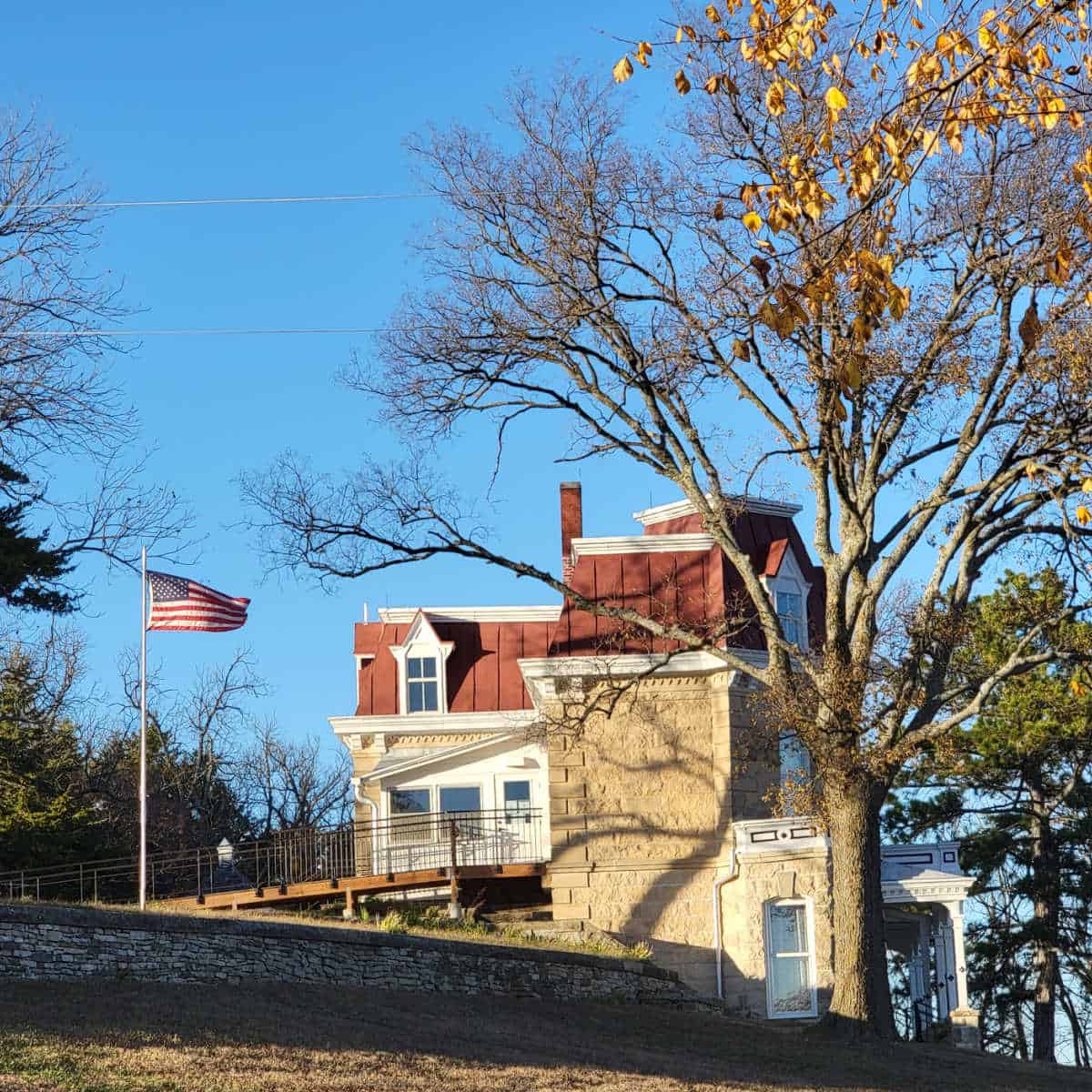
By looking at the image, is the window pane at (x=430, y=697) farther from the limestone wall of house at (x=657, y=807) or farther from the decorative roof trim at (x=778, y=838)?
the decorative roof trim at (x=778, y=838)

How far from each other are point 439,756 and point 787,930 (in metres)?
8.55

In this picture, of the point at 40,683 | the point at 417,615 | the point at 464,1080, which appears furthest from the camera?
the point at 40,683

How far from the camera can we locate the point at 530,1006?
20.4 metres

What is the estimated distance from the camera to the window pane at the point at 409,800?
1228 inches

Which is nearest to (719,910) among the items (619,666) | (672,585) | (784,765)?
(784,765)

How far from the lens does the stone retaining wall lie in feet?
55.9

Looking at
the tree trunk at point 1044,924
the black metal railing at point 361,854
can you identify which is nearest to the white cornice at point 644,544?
the black metal railing at point 361,854

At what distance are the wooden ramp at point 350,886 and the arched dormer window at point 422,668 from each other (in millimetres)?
6049

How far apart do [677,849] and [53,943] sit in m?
11.9

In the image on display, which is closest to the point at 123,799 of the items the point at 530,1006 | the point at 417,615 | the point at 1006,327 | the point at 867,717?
the point at 417,615

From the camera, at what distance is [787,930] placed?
83.2ft

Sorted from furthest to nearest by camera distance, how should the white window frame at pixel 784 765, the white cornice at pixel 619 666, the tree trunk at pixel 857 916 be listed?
the white cornice at pixel 619 666, the white window frame at pixel 784 765, the tree trunk at pixel 857 916

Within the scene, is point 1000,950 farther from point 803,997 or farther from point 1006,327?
point 1006,327

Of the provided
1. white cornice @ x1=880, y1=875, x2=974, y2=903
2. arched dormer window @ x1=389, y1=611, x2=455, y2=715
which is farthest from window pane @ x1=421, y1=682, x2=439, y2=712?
white cornice @ x1=880, y1=875, x2=974, y2=903
